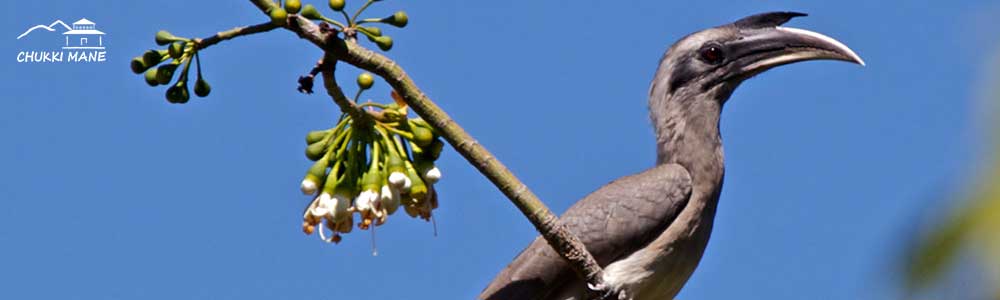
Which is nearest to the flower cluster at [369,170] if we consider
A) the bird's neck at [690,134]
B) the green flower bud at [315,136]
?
the green flower bud at [315,136]

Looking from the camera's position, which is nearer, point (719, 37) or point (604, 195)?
point (604, 195)

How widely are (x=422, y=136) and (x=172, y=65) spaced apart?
0.94m

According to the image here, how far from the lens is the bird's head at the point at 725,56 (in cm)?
695

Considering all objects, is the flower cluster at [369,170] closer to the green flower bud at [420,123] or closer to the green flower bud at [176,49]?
the green flower bud at [420,123]

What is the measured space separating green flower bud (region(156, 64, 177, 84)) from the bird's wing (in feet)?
7.63

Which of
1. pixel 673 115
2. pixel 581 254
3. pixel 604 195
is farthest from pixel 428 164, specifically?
pixel 673 115

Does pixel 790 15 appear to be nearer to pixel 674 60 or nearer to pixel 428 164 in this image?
pixel 674 60

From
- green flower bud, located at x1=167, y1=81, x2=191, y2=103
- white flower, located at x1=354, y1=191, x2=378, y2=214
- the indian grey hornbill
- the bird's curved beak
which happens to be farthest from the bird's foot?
green flower bud, located at x1=167, y1=81, x2=191, y2=103

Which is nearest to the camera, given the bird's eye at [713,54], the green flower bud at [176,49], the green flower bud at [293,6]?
the green flower bud at [293,6]

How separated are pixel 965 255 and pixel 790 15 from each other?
6.14 metres

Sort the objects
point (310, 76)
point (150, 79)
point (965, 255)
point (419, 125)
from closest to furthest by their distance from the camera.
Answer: point (965, 255)
point (310, 76)
point (150, 79)
point (419, 125)

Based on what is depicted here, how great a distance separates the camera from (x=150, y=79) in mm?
4301

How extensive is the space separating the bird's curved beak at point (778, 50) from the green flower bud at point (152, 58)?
382cm

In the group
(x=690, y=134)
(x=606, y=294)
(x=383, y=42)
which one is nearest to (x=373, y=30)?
(x=383, y=42)
